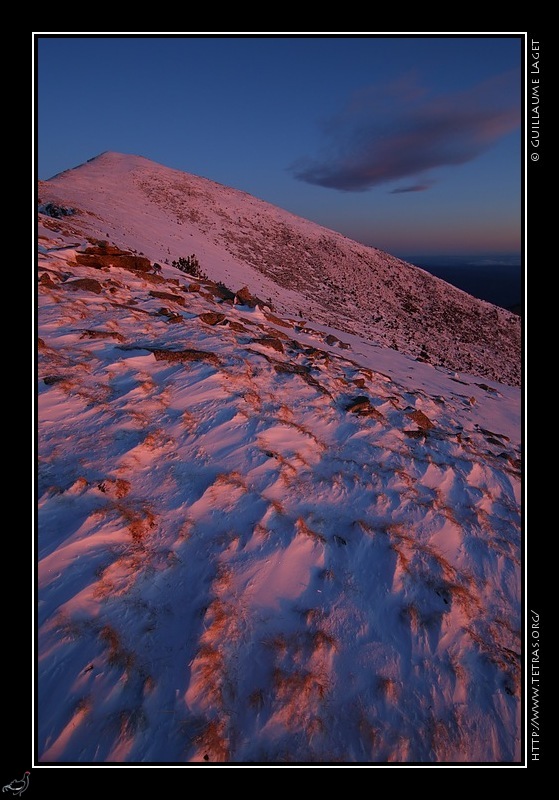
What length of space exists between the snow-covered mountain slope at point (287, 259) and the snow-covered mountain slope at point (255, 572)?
10.6 metres

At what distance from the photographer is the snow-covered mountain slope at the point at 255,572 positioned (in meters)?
1.92

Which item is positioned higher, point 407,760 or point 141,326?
point 141,326

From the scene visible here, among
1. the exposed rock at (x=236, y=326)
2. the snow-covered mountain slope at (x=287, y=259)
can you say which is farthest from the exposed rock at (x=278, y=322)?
the snow-covered mountain slope at (x=287, y=259)

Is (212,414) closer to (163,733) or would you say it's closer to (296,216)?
(163,733)

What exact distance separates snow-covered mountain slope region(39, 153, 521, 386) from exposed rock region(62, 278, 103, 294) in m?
6.64

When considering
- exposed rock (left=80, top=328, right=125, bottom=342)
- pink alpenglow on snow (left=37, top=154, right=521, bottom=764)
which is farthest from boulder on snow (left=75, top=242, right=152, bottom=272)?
exposed rock (left=80, top=328, right=125, bottom=342)

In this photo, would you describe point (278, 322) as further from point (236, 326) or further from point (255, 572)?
point (255, 572)

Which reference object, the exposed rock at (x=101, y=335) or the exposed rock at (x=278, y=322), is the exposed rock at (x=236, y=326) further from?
the exposed rock at (x=101, y=335)

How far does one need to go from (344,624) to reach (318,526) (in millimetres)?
786

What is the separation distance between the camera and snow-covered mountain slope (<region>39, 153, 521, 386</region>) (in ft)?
56.2
